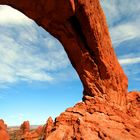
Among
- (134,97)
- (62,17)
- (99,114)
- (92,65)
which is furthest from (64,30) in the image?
(134,97)

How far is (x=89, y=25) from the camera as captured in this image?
2014 centimetres

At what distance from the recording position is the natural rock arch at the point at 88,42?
62.6 ft

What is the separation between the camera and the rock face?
18.2 m

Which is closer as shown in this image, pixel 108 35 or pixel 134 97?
pixel 108 35

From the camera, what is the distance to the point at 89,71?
21688 millimetres

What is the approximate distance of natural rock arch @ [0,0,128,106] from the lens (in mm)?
19094

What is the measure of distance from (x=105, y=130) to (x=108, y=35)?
26.3ft

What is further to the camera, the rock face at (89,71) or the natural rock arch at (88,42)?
the natural rock arch at (88,42)

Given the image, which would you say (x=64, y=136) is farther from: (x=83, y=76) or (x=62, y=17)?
(x=62, y=17)

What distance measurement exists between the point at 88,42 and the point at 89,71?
220 centimetres

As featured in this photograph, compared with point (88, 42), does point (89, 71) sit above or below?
below

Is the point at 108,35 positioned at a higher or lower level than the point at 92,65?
higher

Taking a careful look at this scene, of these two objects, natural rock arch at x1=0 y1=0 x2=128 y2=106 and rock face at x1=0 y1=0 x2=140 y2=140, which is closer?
rock face at x1=0 y1=0 x2=140 y2=140

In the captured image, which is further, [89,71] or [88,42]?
[89,71]
